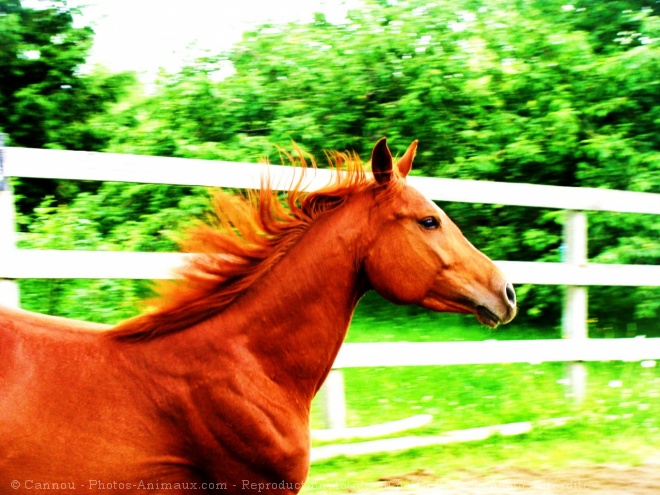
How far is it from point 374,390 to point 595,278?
6.09ft

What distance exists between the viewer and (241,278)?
263 centimetres

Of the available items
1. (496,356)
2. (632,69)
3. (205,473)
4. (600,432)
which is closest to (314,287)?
(205,473)

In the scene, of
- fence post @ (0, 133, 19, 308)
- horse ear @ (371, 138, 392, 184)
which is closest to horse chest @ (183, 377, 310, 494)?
horse ear @ (371, 138, 392, 184)

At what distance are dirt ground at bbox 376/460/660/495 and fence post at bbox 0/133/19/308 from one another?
2.08 metres

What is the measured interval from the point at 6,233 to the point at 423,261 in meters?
2.04

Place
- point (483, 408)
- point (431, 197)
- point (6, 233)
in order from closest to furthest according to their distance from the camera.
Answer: point (6, 233) < point (431, 197) < point (483, 408)

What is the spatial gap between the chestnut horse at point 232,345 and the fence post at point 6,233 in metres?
1.15

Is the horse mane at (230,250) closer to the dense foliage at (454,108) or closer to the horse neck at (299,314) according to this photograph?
the horse neck at (299,314)

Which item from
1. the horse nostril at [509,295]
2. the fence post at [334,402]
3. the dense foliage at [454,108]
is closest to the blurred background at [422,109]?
the dense foliage at [454,108]

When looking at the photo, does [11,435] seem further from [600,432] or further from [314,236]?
[600,432]

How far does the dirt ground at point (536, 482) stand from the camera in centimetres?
396

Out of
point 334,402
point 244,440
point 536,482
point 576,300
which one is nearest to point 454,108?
point 576,300

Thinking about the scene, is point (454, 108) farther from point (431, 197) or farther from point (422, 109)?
point (431, 197)

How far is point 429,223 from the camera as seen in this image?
268 cm
